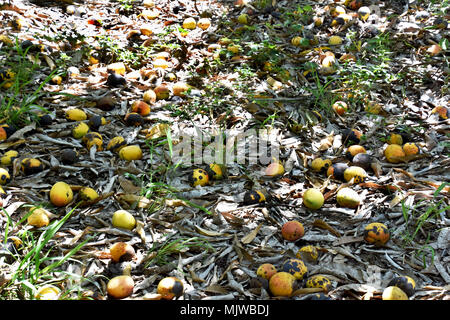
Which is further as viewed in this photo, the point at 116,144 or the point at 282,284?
the point at 116,144

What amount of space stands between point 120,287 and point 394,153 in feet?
7.91

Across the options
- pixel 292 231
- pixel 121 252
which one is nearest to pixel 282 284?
pixel 292 231

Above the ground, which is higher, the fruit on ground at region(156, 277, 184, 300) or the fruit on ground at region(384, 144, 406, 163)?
the fruit on ground at region(384, 144, 406, 163)

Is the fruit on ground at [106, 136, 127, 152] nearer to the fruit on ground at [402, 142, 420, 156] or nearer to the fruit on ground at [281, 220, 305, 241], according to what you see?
the fruit on ground at [281, 220, 305, 241]

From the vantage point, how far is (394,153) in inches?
148

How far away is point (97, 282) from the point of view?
2.79 metres

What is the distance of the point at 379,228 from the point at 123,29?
13.1 feet

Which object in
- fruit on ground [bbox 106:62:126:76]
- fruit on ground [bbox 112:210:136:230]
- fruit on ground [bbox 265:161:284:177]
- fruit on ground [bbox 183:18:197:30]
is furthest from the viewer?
fruit on ground [bbox 183:18:197:30]

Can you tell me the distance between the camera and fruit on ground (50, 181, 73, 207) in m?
3.28

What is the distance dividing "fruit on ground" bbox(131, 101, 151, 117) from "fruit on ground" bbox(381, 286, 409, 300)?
8.76ft

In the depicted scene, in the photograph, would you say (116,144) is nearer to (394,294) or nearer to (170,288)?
(170,288)

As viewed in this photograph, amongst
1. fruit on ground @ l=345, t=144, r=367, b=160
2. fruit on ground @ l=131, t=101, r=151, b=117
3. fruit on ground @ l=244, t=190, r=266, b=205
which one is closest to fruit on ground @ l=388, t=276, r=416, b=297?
fruit on ground @ l=244, t=190, r=266, b=205

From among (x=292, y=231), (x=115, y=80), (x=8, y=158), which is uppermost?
(x=115, y=80)

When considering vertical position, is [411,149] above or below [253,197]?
above
